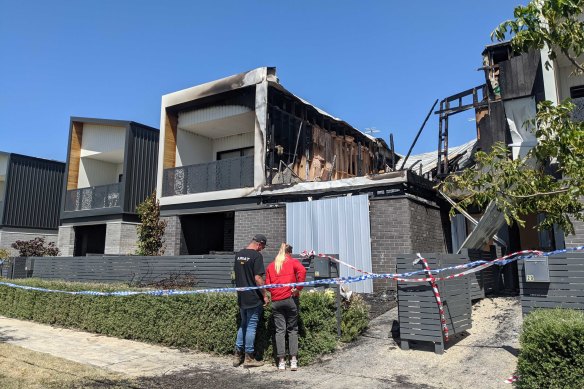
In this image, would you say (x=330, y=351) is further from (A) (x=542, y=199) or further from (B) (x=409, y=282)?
(A) (x=542, y=199)

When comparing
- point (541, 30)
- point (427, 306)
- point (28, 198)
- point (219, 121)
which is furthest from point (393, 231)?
point (28, 198)

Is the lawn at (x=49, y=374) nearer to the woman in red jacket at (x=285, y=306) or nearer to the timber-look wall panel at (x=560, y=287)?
the woman in red jacket at (x=285, y=306)

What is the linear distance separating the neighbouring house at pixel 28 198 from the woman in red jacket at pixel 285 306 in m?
22.3

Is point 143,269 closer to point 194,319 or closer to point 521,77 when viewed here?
point 194,319

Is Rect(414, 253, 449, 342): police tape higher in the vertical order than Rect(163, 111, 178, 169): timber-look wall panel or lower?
lower

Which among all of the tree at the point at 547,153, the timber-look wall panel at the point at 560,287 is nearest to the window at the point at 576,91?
the tree at the point at 547,153

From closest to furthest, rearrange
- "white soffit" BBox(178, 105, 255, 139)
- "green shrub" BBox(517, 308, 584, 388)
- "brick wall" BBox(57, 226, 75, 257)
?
"green shrub" BBox(517, 308, 584, 388), "white soffit" BBox(178, 105, 255, 139), "brick wall" BBox(57, 226, 75, 257)

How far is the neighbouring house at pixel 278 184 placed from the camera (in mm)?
11430

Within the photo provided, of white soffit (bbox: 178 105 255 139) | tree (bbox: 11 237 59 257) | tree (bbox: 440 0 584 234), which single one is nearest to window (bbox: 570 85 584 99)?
tree (bbox: 440 0 584 234)

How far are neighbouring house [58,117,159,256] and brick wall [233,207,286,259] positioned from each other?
725 centimetres

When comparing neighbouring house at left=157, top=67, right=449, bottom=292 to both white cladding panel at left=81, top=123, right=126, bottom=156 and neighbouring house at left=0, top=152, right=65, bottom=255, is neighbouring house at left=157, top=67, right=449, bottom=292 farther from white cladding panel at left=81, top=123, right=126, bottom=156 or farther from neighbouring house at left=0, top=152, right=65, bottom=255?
neighbouring house at left=0, top=152, right=65, bottom=255

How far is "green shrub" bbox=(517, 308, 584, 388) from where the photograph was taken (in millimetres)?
4227

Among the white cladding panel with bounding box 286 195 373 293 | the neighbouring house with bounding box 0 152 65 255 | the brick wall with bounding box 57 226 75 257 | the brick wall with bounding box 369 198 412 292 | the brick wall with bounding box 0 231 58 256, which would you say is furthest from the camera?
the neighbouring house with bounding box 0 152 65 255

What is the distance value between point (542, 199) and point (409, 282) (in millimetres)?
2186
